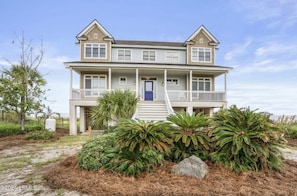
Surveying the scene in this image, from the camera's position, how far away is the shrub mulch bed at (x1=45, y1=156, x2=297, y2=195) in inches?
162

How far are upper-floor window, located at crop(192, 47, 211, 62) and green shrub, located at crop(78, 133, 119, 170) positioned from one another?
17107 millimetres

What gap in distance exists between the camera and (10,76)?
1677 cm

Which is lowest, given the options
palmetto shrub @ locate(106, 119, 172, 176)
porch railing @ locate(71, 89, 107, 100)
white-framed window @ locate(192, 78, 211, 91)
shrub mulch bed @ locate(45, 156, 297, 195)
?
shrub mulch bed @ locate(45, 156, 297, 195)

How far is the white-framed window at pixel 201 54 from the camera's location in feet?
→ 69.8

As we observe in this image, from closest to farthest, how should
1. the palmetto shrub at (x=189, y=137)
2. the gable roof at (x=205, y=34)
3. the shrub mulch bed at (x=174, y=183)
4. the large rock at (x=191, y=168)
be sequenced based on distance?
the shrub mulch bed at (x=174, y=183), the large rock at (x=191, y=168), the palmetto shrub at (x=189, y=137), the gable roof at (x=205, y=34)

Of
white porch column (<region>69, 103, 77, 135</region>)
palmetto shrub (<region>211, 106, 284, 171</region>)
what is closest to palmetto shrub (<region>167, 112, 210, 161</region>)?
palmetto shrub (<region>211, 106, 284, 171</region>)

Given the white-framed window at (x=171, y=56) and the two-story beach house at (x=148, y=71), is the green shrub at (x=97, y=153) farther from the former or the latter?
the white-framed window at (x=171, y=56)

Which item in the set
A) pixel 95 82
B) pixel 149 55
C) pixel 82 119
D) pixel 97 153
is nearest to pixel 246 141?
pixel 97 153

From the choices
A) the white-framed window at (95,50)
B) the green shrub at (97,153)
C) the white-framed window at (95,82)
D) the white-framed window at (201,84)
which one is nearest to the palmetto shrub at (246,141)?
the green shrub at (97,153)

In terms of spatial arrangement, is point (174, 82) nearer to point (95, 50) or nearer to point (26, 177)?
point (95, 50)

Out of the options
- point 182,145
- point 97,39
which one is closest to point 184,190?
point 182,145

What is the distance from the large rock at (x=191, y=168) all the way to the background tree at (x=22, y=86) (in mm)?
14264

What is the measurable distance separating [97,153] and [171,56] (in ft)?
56.9

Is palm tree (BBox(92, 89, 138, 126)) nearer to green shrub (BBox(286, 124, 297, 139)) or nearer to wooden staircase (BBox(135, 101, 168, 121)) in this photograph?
wooden staircase (BBox(135, 101, 168, 121))
